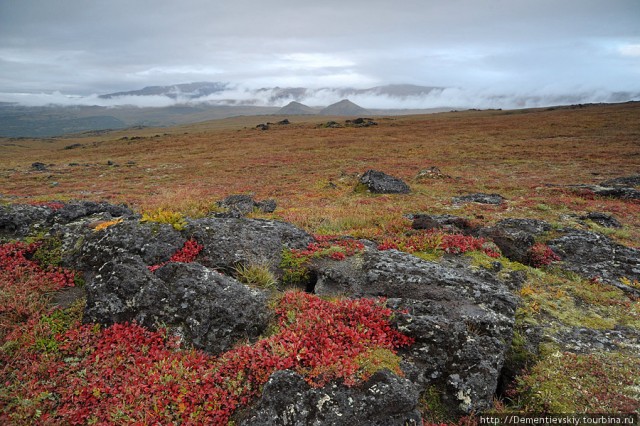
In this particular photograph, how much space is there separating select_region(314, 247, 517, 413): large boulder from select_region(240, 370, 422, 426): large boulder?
1121mm

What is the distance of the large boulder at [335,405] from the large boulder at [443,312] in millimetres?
1121

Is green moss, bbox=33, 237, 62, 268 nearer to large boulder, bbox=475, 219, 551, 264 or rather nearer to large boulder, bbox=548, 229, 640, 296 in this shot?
large boulder, bbox=475, 219, 551, 264

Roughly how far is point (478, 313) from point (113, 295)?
8813 millimetres

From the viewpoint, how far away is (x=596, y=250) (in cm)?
1382

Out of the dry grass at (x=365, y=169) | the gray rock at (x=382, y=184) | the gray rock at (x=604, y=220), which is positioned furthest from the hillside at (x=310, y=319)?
the gray rock at (x=382, y=184)

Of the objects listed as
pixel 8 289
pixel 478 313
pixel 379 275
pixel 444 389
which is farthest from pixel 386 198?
pixel 8 289

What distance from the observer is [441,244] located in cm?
1309

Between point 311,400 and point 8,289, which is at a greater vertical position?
point 8,289

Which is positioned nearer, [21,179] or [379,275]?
[379,275]

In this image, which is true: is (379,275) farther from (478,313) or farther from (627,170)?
(627,170)

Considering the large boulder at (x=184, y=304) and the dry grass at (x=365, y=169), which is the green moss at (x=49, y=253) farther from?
the dry grass at (x=365, y=169)

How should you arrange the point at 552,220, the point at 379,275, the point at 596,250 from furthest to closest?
the point at 552,220 → the point at 596,250 → the point at 379,275

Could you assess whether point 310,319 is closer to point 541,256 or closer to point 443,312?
point 443,312

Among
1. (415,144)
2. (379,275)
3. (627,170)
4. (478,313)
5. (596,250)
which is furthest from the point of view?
(415,144)
